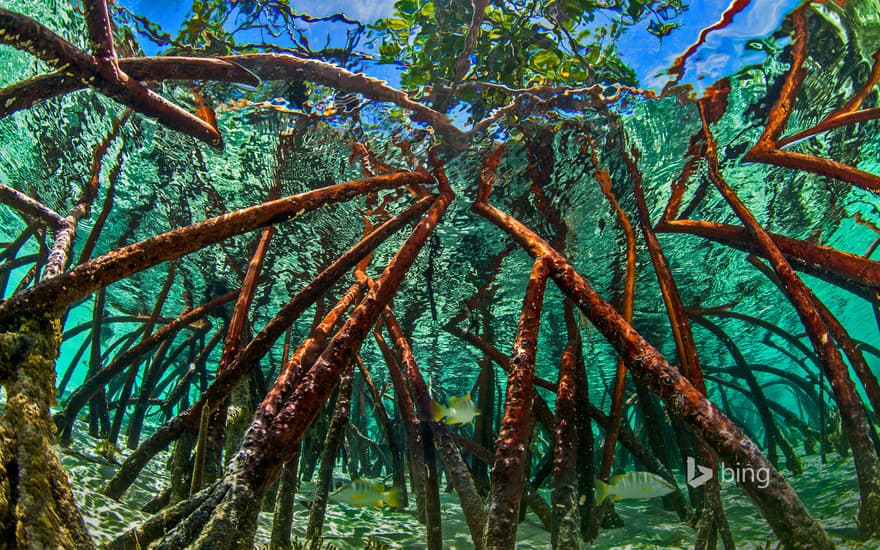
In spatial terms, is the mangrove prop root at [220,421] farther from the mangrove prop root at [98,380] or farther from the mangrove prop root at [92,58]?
the mangrove prop root at [92,58]

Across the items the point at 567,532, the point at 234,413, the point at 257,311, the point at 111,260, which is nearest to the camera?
the point at 111,260

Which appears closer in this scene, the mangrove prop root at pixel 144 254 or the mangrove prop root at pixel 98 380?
the mangrove prop root at pixel 144 254

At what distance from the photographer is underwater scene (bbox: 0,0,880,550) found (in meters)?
2.14

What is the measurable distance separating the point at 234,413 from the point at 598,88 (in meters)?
5.75

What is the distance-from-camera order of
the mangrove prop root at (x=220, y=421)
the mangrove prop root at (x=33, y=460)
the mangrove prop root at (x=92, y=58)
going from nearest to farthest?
the mangrove prop root at (x=33, y=460), the mangrove prop root at (x=92, y=58), the mangrove prop root at (x=220, y=421)

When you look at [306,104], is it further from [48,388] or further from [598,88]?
[48,388]

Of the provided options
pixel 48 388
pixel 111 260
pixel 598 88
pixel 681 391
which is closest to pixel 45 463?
pixel 48 388

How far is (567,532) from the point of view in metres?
2.64

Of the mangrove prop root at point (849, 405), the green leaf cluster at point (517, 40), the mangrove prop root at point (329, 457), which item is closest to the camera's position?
the mangrove prop root at point (849, 405)

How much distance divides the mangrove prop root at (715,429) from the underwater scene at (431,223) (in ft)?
0.05

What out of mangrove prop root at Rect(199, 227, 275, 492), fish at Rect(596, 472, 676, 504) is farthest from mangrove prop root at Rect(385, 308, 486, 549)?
mangrove prop root at Rect(199, 227, 275, 492)

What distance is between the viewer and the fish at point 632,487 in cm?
369

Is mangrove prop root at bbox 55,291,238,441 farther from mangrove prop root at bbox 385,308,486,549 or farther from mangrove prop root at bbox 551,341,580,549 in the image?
Result: mangrove prop root at bbox 551,341,580,549

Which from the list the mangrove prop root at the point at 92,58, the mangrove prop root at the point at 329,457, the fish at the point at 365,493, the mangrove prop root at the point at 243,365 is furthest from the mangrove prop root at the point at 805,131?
the mangrove prop root at the point at 92,58
